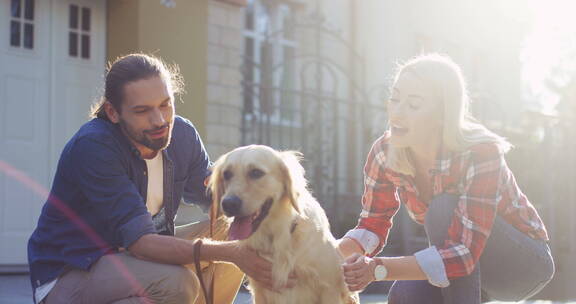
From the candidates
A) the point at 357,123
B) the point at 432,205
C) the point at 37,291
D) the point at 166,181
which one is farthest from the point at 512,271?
the point at 357,123

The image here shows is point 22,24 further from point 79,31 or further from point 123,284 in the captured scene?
point 123,284

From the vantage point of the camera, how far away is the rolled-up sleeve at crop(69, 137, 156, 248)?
2.97m

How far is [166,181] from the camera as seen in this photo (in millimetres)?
3381

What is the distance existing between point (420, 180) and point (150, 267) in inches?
49.8

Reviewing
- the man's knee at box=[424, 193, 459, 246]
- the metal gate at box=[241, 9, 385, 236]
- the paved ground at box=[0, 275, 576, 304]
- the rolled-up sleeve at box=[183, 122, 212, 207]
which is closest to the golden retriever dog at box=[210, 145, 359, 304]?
the man's knee at box=[424, 193, 459, 246]

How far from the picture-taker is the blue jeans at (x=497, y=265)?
3.04 meters

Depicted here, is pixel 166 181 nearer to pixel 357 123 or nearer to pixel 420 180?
pixel 420 180

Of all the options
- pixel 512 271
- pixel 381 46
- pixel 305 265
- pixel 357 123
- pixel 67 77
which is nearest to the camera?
pixel 305 265

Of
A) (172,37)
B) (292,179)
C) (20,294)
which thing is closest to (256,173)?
(292,179)

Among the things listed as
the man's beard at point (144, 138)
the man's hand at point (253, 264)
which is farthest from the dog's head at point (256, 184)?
the man's beard at point (144, 138)

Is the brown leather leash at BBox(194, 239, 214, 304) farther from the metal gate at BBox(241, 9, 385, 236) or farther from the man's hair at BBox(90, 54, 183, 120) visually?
the metal gate at BBox(241, 9, 385, 236)

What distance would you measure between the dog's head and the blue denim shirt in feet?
1.21

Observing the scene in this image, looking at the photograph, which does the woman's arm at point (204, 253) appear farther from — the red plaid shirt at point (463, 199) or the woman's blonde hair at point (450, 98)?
the woman's blonde hair at point (450, 98)

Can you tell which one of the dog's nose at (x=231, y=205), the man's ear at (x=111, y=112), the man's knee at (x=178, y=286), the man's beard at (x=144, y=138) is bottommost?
the man's knee at (x=178, y=286)
